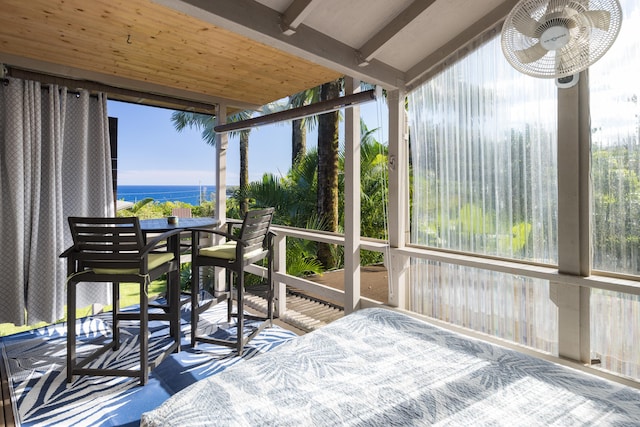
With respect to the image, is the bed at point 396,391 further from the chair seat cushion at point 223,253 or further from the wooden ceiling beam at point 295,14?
the wooden ceiling beam at point 295,14

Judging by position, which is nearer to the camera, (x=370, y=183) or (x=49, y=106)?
(x=49, y=106)

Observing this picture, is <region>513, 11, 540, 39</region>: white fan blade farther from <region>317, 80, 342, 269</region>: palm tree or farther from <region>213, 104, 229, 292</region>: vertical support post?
<region>317, 80, 342, 269</region>: palm tree

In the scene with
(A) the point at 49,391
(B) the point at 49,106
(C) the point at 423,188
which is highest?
(B) the point at 49,106

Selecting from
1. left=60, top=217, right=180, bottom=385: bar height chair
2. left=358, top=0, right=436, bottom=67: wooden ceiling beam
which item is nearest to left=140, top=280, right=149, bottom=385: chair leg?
A: left=60, top=217, right=180, bottom=385: bar height chair

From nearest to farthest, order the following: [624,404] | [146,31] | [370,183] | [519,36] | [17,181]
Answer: [624,404] → [519,36] → [146,31] → [17,181] → [370,183]

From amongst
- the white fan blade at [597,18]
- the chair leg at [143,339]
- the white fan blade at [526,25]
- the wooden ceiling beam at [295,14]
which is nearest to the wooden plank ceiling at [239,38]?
the wooden ceiling beam at [295,14]

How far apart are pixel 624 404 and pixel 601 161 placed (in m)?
1.29

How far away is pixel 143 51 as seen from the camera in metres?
2.81

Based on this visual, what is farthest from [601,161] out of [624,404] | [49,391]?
[49,391]

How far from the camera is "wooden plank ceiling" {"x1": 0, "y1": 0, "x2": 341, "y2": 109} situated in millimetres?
2217

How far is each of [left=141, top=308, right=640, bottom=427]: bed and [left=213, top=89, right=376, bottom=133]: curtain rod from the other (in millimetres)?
1574

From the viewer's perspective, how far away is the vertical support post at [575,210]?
1.93 metres

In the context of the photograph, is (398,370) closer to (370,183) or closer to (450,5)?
(450,5)

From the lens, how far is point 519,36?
1.62 meters
